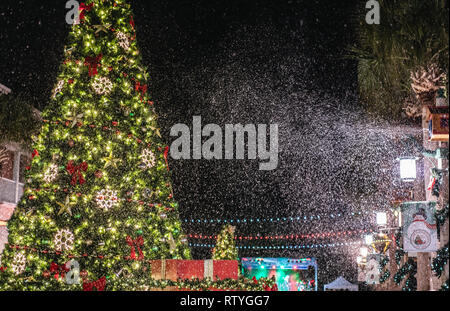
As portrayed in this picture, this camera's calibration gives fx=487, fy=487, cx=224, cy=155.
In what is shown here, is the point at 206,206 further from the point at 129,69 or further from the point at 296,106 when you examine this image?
the point at 129,69

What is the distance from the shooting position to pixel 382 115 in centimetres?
1316

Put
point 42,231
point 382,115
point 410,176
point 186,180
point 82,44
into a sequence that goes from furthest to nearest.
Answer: point 186,180 < point 382,115 < point 410,176 < point 82,44 < point 42,231

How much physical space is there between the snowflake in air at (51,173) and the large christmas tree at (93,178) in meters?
0.02

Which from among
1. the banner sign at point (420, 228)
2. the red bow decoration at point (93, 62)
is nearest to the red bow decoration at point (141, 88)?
the red bow decoration at point (93, 62)

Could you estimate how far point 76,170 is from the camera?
29.3ft

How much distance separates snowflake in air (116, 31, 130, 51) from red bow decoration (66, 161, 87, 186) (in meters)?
2.56

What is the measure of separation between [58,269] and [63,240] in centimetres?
51

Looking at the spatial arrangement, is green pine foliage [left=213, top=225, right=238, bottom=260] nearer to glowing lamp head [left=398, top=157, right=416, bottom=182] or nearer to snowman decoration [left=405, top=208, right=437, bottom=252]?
glowing lamp head [left=398, top=157, right=416, bottom=182]

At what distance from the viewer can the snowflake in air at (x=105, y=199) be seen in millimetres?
8875

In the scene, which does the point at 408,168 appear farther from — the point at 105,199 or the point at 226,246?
the point at 226,246

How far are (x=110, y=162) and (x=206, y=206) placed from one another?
86.2ft

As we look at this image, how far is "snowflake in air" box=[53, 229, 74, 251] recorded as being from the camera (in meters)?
8.63
